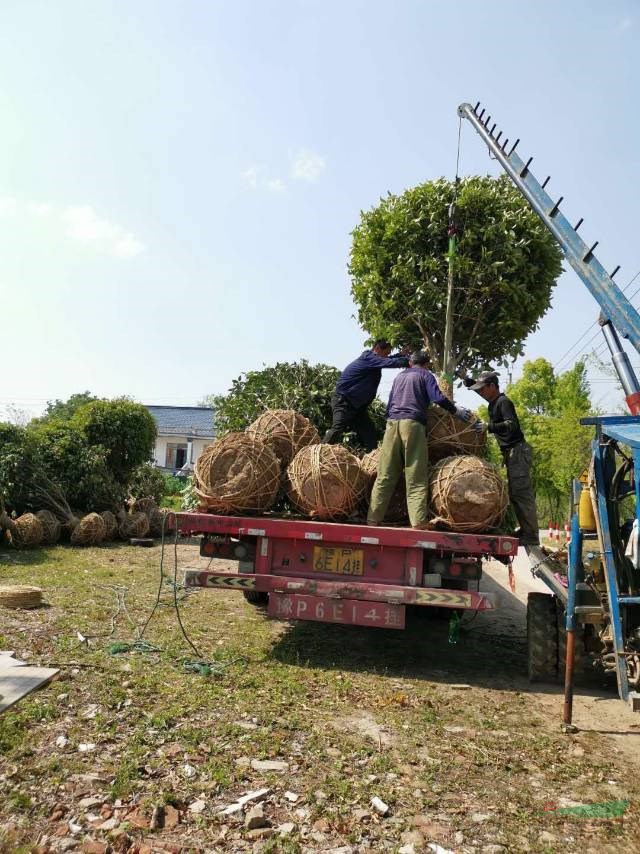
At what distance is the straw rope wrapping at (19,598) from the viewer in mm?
7352

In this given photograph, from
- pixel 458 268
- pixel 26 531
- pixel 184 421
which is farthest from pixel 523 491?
pixel 184 421

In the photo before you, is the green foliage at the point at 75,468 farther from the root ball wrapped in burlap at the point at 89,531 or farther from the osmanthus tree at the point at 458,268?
the osmanthus tree at the point at 458,268

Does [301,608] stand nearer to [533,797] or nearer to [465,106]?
[533,797]

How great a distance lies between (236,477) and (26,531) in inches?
314

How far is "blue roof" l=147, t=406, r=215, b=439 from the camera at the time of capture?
1889 inches

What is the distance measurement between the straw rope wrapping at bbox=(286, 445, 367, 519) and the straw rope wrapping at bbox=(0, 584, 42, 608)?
3438mm

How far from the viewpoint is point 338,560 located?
6.12 meters

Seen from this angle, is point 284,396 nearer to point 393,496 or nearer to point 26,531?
point 393,496

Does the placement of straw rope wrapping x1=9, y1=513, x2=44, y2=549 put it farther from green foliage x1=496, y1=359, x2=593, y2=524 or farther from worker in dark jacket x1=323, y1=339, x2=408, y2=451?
green foliage x1=496, y1=359, x2=593, y2=524

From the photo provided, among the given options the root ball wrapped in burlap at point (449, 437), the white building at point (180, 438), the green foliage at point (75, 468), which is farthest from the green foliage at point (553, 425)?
the white building at point (180, 438)

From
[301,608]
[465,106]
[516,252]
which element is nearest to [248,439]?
[301,608]

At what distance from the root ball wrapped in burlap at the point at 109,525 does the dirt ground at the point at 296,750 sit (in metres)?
7.28

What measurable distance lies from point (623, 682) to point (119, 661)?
4145 millimetres

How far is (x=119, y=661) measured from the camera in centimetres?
562
